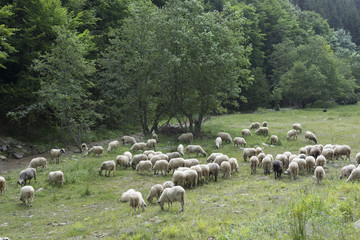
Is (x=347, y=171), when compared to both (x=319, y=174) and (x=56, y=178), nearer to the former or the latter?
(x=319, y=174)

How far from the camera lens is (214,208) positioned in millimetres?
9477

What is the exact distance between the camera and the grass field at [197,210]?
6.37 meters

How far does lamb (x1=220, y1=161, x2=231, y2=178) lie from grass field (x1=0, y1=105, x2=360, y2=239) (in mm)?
268

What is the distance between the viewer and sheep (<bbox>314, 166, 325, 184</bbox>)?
11.6m

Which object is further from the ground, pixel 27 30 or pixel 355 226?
pixel 27 30

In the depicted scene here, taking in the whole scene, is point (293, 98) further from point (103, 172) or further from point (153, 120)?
point (103, 172)

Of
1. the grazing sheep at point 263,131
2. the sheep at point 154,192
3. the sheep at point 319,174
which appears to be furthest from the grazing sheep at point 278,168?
the grazing sheep at point 263,131

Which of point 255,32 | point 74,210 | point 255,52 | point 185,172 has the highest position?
point 255,32

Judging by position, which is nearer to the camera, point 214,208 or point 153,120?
point 214,208

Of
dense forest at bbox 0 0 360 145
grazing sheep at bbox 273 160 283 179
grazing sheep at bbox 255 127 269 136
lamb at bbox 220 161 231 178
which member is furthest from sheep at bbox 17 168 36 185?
grazing sheep at bbox 255 127 269 136

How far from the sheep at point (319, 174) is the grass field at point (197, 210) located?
24 centimetres

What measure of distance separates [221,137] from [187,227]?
666 inches

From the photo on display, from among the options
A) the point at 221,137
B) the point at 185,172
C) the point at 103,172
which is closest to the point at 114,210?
the point at 185,172

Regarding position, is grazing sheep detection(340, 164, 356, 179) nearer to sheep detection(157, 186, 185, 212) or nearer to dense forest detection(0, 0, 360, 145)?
sheep detection(157, 186, 185, 212)
